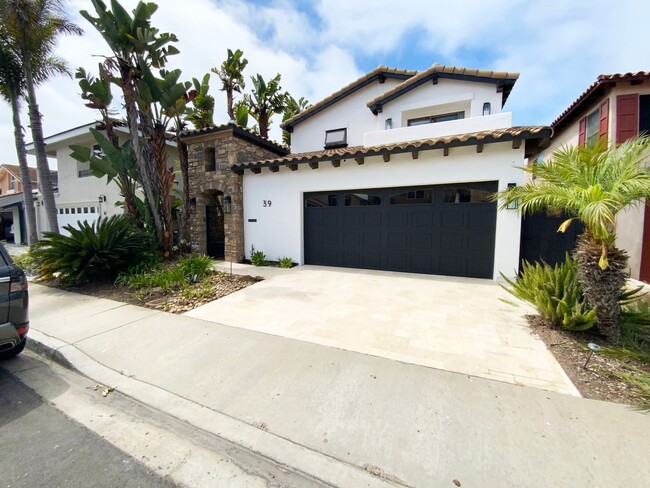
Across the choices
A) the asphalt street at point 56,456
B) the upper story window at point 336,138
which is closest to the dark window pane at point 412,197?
the upper story window at point 336,138

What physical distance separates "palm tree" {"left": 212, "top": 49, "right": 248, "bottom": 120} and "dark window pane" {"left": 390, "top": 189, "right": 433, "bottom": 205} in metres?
12.6

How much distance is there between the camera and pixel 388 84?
11586 millimetres

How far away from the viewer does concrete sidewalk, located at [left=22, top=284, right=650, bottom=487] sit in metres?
1.95

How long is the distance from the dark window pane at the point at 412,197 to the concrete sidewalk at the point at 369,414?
5.57 meters

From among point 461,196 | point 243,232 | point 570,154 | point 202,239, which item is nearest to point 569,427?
point 570,154

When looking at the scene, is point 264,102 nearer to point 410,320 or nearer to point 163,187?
point 163,187

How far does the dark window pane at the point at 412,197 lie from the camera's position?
7720mm

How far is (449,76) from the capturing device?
9.74 meters

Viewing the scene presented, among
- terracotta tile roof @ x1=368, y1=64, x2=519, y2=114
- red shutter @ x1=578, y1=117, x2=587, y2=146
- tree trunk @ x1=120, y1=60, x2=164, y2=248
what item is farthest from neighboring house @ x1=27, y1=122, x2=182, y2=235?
red shutter @ x1=578, y1=117, x2=587, y2=146

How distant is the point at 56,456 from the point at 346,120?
12.7 m

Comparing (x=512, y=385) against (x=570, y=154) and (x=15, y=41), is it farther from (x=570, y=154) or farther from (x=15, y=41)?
(x=15, y=41)

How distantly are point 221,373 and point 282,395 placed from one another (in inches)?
34.6

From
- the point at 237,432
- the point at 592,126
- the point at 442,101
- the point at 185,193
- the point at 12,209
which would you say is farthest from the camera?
the point at 12,209

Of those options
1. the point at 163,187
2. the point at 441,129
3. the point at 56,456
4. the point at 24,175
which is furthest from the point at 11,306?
the point at 24,175
